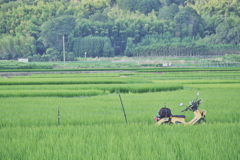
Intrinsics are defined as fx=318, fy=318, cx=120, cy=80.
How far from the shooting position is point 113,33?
3686 inches

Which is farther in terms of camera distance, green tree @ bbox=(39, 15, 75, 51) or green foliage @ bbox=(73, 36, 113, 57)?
green tree @ bbox=(39, 15, 75, 51)

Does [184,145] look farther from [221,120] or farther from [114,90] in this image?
[114,90]

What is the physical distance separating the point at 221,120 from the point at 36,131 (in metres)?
4.87

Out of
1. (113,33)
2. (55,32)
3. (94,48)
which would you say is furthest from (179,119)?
(113,33)

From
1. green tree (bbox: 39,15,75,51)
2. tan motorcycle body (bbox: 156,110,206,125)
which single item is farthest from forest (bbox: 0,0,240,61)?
tan motorcycle body (bbox: 156,110,206,125)

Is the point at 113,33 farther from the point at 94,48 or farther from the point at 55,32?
the point at 55,32

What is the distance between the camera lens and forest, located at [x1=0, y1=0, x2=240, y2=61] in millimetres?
80312

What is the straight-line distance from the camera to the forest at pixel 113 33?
80312mm

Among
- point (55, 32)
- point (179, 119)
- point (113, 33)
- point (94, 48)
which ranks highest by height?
point (55, 32)

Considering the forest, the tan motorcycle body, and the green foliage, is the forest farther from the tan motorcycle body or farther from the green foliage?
the tan motorcycle body

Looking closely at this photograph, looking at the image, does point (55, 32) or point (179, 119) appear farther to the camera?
point (55, 32)

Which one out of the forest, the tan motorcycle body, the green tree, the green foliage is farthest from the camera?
the green tree

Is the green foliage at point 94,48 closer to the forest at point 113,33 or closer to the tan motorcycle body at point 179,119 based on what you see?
the forest at point 113,33

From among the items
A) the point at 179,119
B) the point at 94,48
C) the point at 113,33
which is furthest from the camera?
the point at 113,33
